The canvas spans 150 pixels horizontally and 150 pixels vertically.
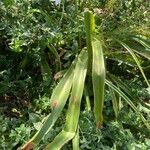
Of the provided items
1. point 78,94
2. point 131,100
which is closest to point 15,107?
point 78,94

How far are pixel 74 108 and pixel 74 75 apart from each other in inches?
8.1

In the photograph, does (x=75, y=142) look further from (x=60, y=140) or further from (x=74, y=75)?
(x=74, y=75)

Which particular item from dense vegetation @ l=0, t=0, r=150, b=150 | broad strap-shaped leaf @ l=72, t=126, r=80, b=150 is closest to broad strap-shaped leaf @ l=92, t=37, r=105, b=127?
dense vegetation @ l=0, t=0, r=150, b=150

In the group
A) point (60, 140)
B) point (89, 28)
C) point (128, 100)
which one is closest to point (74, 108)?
point (60, 140)

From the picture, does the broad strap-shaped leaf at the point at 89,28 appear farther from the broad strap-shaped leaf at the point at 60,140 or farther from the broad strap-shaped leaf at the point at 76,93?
the broad strap-shaped leaf at the point at 60,140

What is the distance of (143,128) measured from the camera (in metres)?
2.32

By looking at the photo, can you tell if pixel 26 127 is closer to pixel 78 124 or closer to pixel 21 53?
pixel 78 124

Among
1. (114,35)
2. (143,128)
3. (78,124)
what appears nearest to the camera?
(78,124)

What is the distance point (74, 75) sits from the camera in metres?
2.31

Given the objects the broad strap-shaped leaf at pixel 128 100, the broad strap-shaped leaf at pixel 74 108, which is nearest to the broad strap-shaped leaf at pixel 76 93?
the broad strap-shaped leaf at pixel 74 108

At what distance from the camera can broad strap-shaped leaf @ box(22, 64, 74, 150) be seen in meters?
2.06

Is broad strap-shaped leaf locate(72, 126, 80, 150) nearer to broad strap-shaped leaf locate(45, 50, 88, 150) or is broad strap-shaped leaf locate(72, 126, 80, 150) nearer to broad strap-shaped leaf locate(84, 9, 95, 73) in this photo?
broad strap-shaped leaf locate(45, 50, 88, 150)

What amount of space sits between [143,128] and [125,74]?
478 millimetres

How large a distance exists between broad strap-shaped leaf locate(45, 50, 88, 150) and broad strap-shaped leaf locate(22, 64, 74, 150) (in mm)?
37
